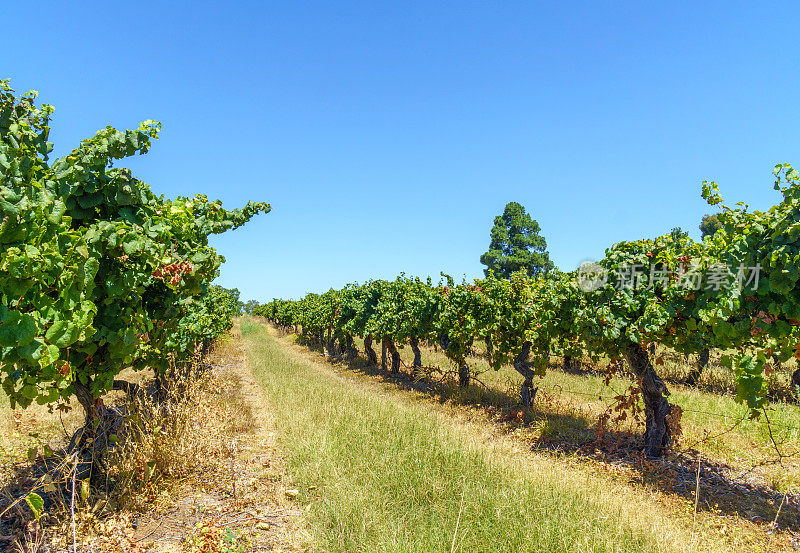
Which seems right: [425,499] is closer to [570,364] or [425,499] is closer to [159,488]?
[159,488]

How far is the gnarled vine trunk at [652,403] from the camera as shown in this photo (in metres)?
7.25

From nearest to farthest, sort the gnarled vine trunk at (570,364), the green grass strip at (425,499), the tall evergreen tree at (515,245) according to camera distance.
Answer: the green grass strip at (425,499) < the gnarled vine trunk at (570,364) < the tall evergreen tree at (515,245)

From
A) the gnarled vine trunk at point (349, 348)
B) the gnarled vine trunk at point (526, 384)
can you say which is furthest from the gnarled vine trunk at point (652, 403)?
the gnarled vine trunk at point (349, 348)

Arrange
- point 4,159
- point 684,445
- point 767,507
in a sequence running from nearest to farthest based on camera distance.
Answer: point 4,159 → point 767,507 → point 684,445

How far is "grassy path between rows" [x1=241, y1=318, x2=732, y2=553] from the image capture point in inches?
148

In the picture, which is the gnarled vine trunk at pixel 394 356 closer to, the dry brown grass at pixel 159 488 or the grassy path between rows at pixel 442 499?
the grassy path between rows at pixel 442 499

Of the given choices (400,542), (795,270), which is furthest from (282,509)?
(795,270)

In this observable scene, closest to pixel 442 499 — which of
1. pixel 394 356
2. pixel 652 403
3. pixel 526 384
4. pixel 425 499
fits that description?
pixel 425 499

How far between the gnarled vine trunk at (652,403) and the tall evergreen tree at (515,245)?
3533 cm

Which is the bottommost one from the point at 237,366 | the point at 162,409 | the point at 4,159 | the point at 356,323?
the point at 237,366

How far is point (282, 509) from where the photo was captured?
4.68 m

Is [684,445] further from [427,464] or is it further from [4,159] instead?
[4,159]

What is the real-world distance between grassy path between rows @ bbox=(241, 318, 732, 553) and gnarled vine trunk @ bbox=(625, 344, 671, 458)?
2007mm

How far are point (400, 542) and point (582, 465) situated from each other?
14.5 ft
